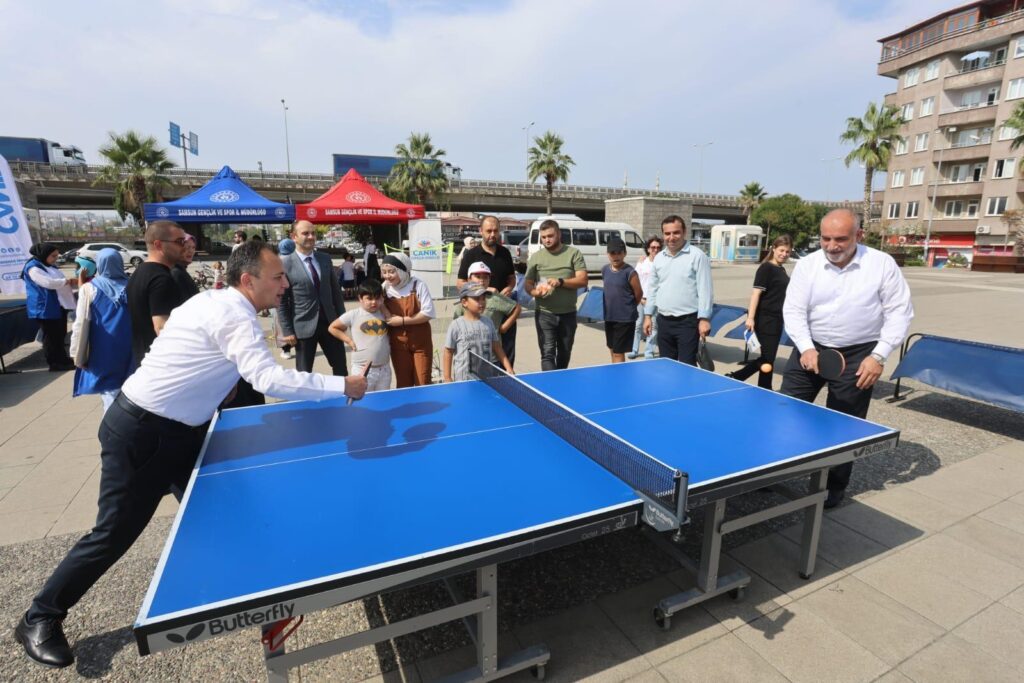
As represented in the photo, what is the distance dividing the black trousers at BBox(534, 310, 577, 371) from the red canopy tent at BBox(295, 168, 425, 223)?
8.20 metres

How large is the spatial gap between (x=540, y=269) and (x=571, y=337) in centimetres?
85

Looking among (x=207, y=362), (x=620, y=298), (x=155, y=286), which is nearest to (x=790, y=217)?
(x=620, y=298)

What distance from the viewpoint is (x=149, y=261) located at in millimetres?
3518

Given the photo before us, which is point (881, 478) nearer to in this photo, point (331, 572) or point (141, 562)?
Result: point (331, 572)

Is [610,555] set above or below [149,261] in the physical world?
below

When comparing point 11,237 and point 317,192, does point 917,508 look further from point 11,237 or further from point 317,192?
point 317,192

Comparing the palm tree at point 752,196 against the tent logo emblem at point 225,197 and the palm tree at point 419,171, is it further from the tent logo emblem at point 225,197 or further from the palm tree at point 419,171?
the tent logo emblem at point 225,197

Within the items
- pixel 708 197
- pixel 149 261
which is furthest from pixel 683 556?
pixel 708 197

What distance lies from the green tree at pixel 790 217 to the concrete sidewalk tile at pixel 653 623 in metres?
57.2

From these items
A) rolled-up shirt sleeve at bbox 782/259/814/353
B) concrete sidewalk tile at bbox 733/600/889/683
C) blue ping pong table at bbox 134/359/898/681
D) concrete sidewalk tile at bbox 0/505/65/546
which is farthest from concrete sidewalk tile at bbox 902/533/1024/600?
concrete sidewalk tile at bbox 0/505/65/546

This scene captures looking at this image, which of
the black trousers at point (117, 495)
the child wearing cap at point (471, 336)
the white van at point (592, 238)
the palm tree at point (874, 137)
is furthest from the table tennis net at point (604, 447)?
the palm tree at point (874, 137)

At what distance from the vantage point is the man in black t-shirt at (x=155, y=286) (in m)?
3.45

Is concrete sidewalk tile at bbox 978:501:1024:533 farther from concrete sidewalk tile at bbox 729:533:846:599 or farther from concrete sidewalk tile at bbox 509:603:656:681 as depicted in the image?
concrete sidewalk tile at bbox 509:603:656:681

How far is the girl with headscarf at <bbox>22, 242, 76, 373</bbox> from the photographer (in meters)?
7.58
